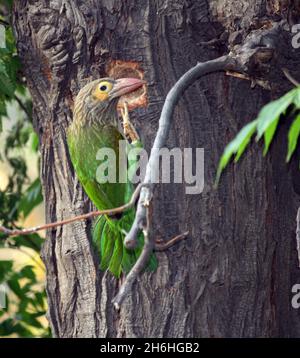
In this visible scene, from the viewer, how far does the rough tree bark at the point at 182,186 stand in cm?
278

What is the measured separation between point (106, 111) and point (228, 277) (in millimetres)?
695

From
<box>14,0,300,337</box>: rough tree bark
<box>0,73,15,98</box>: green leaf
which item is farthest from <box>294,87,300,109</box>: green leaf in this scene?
<box>0,73,15,98</box>: green leaf

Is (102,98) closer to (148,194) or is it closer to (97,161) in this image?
(97,161)

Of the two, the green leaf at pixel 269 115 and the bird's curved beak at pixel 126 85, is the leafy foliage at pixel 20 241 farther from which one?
the green leaf at pixel 269 115

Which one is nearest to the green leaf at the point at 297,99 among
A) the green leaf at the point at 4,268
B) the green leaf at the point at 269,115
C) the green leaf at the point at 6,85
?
the green leaf at the point at 269,115

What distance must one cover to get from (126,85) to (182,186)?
381 mm

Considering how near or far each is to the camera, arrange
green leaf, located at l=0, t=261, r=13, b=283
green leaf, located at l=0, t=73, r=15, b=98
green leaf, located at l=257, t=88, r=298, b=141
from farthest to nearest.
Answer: green leaf, located at l=0, t=261, r=13, b=283 → green leaf, located at l=0, t=73, r=15, b=98 → green leaf, located at l=257, t=88, r=298, b=141

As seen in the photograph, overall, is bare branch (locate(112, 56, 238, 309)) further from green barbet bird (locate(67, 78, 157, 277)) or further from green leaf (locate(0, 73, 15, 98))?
green leaf (locate(0, 73, 15, 98))

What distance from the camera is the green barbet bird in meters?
2.79

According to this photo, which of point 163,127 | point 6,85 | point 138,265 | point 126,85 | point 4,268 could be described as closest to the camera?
point 138,265

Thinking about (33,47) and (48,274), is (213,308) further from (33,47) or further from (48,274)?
(33,47)

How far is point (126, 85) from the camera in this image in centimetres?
276

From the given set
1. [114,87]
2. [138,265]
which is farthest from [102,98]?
[138,265]
